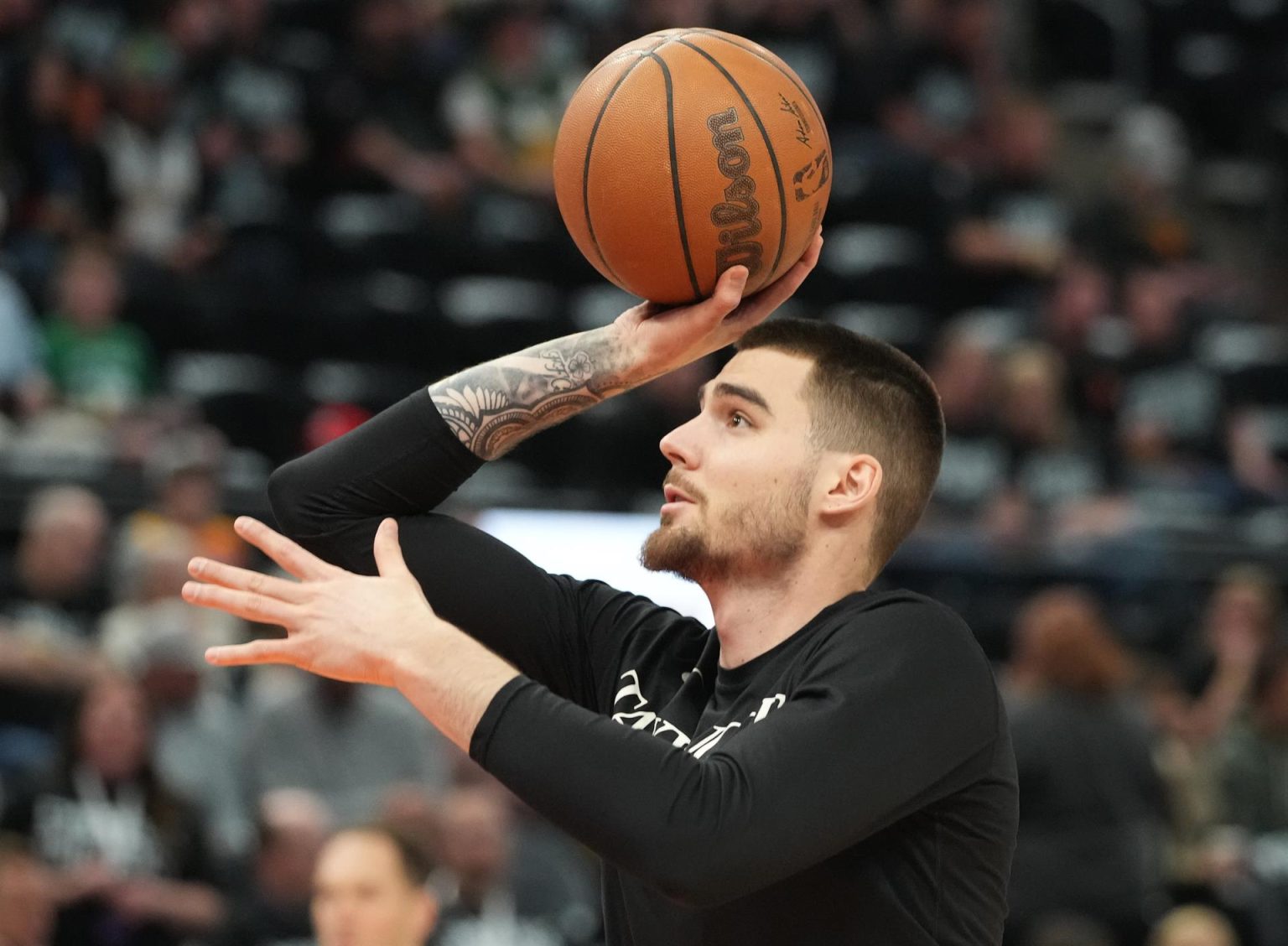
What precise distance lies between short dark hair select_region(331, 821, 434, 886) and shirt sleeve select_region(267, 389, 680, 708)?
1.77m

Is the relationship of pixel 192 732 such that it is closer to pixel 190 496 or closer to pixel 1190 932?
pixel 190 496

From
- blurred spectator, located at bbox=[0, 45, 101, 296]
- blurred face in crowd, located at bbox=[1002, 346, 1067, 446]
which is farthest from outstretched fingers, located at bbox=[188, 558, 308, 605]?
blurred face in crowd, located at bbox=[1002, 346, 1067, 446]

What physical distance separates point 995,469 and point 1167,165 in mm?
4523

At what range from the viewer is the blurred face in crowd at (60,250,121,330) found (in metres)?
9.03

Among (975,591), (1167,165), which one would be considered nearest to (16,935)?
(975,591)

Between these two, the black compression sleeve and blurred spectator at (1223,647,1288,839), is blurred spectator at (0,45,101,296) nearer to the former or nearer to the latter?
blurred spectator at (1223,647,1288,839)

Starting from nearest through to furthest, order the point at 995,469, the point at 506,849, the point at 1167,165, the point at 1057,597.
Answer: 1. the point at 506,849
2. the point at 1057,597
3. the point at 995,469
4. the point at 1167,165

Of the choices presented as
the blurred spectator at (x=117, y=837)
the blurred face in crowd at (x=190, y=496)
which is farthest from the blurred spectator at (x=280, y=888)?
the blurred face in crowd at (x=190, y=496)

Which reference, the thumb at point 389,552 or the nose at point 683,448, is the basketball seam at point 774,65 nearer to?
the nose at point 683,448

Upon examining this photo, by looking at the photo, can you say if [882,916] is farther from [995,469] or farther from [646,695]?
[995,469]

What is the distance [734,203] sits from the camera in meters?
3.01

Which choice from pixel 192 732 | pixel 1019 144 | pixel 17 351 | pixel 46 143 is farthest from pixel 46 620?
pixel 1019 144

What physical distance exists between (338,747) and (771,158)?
4.75m

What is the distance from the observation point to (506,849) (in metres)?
7.00
